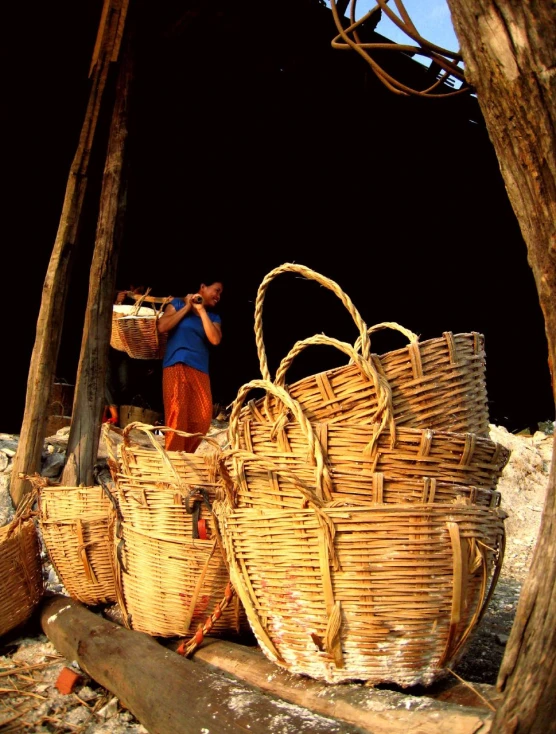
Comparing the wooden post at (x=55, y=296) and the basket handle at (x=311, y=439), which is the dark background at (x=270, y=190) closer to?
the wooden post at (x=55, y=296)

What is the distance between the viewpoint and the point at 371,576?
5.05 ft

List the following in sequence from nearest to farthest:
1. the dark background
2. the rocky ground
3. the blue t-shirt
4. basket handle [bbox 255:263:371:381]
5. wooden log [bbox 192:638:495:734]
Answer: wooden log [bbox 192:638:495:734] → basket handle [bbox 255:263:371:381] → the rocky ground → the blue t-shirt → the dark background

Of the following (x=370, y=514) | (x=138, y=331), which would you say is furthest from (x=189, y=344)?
(x=370, y=514)

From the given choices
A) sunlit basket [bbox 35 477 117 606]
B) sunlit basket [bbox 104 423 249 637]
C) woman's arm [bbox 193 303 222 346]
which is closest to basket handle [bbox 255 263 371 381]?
sunlit basket [bbox 104 423 249 637]

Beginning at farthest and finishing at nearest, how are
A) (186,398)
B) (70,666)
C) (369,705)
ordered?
1. (186,398)
2. (70,666)
3. (369,705)

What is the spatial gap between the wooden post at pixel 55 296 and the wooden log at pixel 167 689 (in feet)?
5.32

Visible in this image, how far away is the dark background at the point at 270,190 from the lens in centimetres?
473

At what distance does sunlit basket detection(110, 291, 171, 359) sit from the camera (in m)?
4.39

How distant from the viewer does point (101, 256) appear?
4.23 metres

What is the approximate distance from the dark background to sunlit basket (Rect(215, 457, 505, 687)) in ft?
11.4

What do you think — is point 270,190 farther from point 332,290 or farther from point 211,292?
point 332,290

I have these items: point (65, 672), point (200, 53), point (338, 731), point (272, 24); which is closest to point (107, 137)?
point (200, 53)

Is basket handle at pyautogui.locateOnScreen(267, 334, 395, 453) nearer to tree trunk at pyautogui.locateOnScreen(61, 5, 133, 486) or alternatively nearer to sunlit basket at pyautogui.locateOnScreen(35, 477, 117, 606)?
sunlit basket at pyautogui.locateOnScreen(35, 477, 117, 606)

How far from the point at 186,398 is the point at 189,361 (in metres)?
0.23
